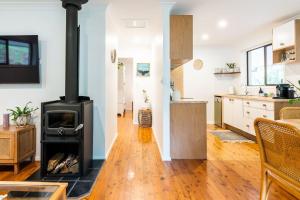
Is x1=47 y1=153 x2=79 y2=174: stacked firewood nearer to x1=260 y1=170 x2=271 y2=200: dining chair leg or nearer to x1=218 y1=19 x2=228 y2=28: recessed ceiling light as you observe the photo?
x1=260 y1=170 x2=271 y2=200: dining chair leg

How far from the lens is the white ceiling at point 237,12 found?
3137 millimetres

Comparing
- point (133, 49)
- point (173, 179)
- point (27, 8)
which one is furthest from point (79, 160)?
point (133, 49)

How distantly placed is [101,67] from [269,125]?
99.1 inches

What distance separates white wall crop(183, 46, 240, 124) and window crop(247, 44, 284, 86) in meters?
0.72

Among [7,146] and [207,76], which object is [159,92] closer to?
[7,146]

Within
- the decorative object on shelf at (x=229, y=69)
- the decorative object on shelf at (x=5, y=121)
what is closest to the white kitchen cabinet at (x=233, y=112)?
the decorative object on shelf at (x=229, y=69)

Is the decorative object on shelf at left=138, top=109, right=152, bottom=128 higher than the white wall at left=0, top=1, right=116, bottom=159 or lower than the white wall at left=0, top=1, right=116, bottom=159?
lower

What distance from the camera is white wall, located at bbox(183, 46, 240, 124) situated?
20.5 feet

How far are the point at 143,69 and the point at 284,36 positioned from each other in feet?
12.3

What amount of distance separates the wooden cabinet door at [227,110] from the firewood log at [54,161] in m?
4.14

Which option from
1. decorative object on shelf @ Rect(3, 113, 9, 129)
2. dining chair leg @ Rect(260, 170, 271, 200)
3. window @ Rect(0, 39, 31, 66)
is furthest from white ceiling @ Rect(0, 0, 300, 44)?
dining chair leg @ Rect(260, 170, 271, 200)

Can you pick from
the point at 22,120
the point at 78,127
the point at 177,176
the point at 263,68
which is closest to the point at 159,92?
the point at 177,176

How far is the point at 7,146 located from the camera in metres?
2.63

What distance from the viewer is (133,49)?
20.6 ft
